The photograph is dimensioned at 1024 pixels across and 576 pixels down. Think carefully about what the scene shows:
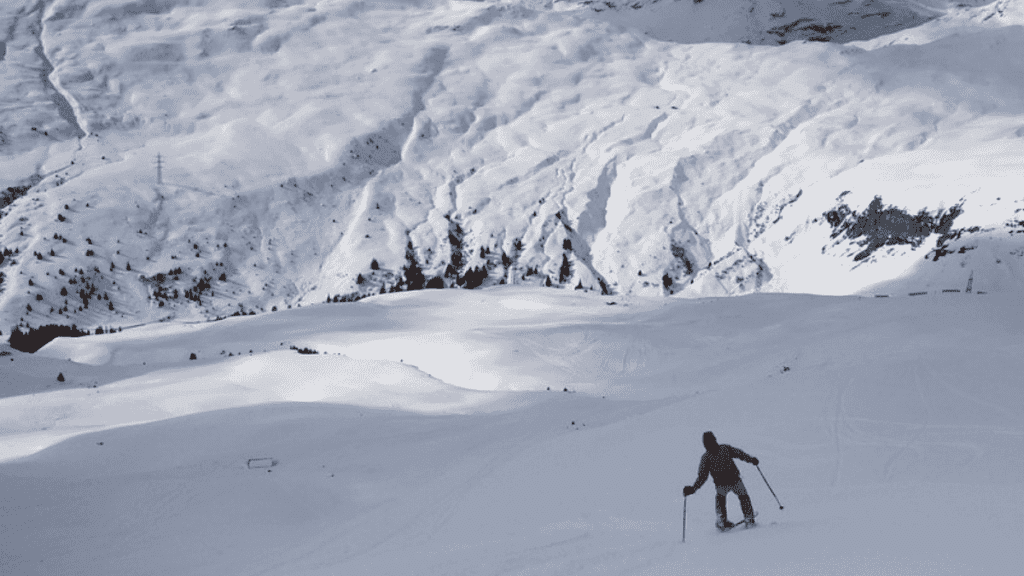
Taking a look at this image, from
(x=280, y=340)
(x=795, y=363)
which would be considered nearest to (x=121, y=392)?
(x=280, y=340)

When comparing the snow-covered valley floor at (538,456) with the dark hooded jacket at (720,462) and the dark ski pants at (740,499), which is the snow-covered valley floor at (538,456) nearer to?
the dark ski pants at (740,499)

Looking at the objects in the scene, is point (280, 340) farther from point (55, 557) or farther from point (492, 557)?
Answer: point (492, 557)

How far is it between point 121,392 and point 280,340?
16.7 meters

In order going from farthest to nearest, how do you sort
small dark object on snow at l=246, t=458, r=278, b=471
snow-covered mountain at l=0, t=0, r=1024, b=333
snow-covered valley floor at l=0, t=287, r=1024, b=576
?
1. snow-covered mountain at l=0, t=0, r=1024, b=333
2. small dark object on snow at l=246, t=458, r=278, b=471
3. snow-covered valley floor at l=0, t=287, r=1024, b=576

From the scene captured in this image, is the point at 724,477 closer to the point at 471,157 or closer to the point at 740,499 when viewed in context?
the point at 740,499

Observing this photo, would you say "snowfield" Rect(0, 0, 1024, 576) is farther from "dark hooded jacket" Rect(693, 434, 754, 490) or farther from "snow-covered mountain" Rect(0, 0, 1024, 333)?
"dark hooded jacket" Rect(693, 434, 754, 490)

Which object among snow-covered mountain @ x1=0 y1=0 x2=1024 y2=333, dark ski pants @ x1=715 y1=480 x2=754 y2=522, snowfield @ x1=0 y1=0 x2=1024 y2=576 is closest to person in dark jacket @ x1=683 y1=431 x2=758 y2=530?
dark ski pants @ x1=715 y1=480 x2=754 y2=522

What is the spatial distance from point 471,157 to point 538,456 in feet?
293

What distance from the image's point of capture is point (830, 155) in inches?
3536

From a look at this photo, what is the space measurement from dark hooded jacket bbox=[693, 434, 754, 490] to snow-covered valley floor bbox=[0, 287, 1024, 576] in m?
0.84

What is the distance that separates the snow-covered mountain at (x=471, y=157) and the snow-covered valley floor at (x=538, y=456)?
1338 inches

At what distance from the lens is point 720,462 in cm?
1093

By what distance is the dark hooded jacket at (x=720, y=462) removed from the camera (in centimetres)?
1085

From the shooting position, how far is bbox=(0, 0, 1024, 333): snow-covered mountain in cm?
7656
